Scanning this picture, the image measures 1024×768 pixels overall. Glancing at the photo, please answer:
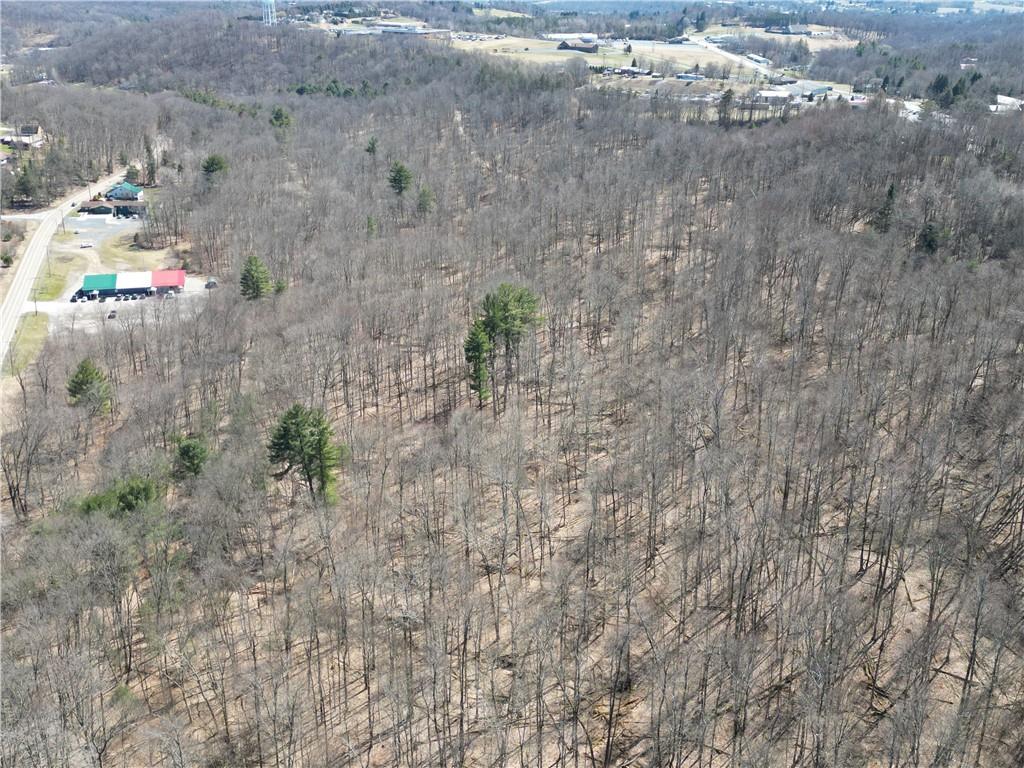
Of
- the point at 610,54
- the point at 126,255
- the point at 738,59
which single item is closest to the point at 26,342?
the point at 126,255

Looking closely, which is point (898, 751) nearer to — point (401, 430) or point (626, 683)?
point (626, 683)

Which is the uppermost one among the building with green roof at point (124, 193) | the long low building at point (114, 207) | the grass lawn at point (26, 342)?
the building with green roof at point (124, 193)

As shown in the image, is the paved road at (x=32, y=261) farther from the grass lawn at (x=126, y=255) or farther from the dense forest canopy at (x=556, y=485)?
the dense forest canopy at (x=556, y=485)

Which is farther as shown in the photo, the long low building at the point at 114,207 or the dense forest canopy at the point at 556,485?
the long low building at the point at 114,207

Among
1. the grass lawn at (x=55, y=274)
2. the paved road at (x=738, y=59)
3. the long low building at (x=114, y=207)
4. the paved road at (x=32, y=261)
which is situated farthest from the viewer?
the paved road at (x=738, y=59)

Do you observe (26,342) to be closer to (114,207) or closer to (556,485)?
(114,207)

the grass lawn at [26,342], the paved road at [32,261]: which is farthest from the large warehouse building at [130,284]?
the grass lawn at [26,342]

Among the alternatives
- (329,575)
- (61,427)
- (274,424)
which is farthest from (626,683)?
(61,427)
